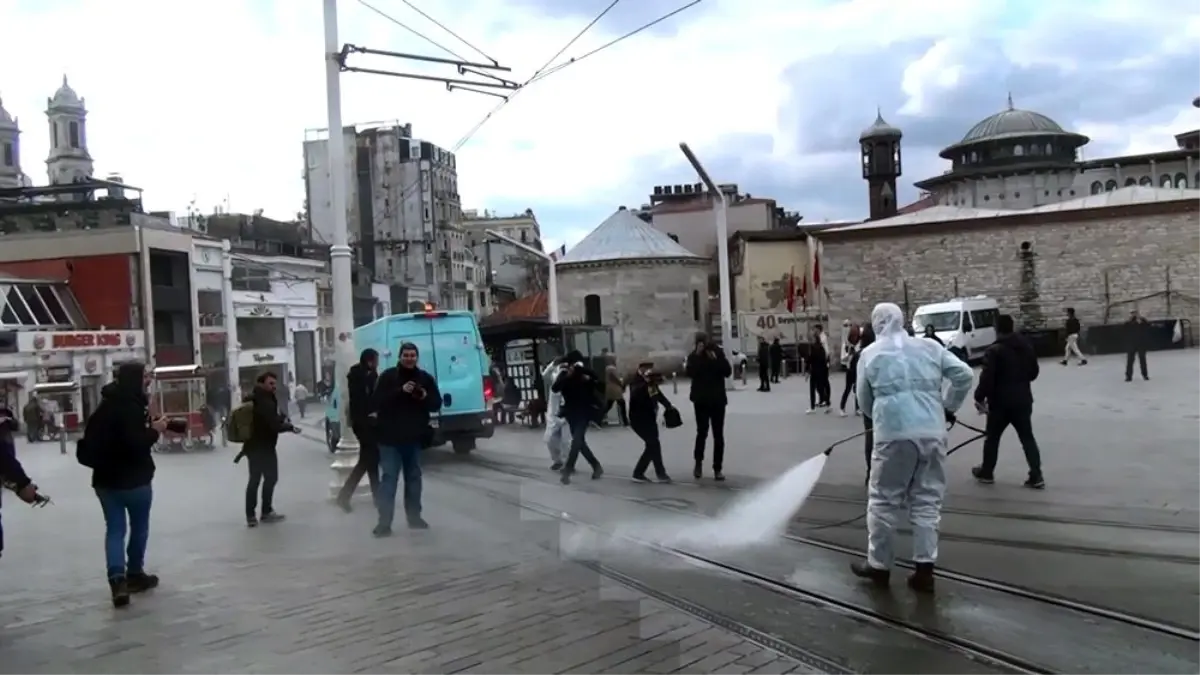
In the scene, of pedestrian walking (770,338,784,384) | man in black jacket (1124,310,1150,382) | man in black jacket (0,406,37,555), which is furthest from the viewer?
pedestrian walking (770,338,784,384)

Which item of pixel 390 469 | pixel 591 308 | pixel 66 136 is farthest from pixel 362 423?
pixel 66 136

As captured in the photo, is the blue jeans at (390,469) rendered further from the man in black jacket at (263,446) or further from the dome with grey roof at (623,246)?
the dome with grey roof at (623,246)

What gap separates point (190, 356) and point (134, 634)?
153ft

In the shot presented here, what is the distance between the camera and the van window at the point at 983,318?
37.4 m

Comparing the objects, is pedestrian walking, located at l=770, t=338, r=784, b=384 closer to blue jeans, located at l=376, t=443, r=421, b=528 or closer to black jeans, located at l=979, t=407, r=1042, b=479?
black jeans, located at l=979, t=407, r=1042, b=479

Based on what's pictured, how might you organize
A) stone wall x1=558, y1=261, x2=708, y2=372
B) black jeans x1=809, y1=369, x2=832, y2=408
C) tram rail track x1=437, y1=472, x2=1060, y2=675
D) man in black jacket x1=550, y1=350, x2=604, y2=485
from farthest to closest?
stone wall x1=558, y1=261, x2=708, y2=372, black jeans x1=809, y1=369, x2=832, y2=408, man in black jacket x1=550, y1=350, x2=604, y2=485, tram rail track x1=437, y1=472, x2=1060, y2=675

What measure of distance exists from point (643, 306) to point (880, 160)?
1344 inches

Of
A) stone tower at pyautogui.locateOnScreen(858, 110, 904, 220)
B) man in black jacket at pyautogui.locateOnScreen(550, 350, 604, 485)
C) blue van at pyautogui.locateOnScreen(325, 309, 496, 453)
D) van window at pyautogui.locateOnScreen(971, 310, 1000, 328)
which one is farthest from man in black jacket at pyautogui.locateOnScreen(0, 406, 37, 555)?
stone tower at pyautogui.locateOnScreen(858, 110, 904, 220)

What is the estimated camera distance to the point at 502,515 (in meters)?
11.0

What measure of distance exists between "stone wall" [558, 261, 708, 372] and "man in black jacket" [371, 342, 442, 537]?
42.4 meters

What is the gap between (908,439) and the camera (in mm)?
6547

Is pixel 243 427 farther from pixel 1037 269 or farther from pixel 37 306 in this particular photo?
pixel 1037 269

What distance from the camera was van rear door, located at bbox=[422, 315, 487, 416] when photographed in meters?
19.0

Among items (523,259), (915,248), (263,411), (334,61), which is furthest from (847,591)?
(523,259)
